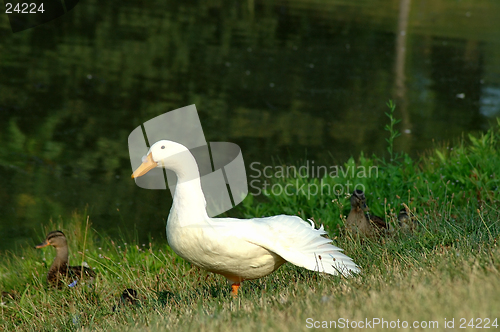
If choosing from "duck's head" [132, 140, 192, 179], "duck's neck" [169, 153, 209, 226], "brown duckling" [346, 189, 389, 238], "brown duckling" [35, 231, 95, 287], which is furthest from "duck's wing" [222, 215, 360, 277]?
"brown duckling" [35, 231, 95, 287]

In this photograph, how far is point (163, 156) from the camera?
374 cm

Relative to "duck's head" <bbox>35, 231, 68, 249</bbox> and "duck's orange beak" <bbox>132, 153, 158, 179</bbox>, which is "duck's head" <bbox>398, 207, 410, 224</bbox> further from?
"duck's head" <bbox>35, 231, 68, 249</bbox>

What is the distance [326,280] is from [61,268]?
2611mm

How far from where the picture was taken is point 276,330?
2.75m

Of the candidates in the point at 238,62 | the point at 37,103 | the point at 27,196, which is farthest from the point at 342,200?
the point at 238,62

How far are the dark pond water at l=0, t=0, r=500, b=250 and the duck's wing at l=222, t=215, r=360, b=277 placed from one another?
3.10 meters

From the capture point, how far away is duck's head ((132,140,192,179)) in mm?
3734

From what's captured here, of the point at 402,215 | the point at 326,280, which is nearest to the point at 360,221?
the point at 402,215

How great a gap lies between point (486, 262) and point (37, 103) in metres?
9.74

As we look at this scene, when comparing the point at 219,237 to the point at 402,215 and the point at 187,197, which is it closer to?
the point at 187,197

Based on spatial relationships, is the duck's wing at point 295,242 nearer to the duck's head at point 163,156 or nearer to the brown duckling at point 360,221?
the duck's head at point 163,156

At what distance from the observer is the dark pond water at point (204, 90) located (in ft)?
26.9

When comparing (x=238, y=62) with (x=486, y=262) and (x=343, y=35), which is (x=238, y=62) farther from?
(x=486, y=262)

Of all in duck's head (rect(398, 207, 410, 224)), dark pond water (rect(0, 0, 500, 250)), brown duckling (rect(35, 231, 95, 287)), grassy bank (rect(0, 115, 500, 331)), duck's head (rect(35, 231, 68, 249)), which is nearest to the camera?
grassy bank (rect(0, 115, 500, 331))
